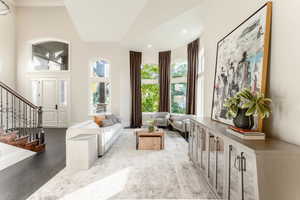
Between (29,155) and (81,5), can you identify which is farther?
(81,5)

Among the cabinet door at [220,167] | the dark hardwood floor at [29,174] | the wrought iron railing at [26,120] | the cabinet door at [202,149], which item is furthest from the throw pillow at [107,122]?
the cabinet door at [220,167]

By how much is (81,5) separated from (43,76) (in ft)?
13.5

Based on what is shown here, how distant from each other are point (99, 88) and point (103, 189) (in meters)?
5.33

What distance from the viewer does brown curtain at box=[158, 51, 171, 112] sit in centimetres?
706

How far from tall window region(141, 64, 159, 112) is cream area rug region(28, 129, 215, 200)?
3.91 m

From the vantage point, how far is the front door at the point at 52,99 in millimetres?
6992

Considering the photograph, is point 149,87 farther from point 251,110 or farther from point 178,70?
point 251,110

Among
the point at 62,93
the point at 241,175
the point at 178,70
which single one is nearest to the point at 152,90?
the point at 178,70

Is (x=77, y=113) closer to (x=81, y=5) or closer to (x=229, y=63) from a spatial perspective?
(x=81, y=5)

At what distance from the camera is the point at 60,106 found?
7.02 metres

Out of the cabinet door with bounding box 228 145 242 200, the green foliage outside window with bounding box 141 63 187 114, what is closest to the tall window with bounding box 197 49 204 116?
the green foliage outside window with bounding box 141 63 187 114

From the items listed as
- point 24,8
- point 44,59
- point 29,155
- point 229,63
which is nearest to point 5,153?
point 29,155

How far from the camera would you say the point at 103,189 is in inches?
90.3

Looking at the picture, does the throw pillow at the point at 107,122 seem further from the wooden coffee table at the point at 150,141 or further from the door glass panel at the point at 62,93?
the door glass panel at the point at 62,93
